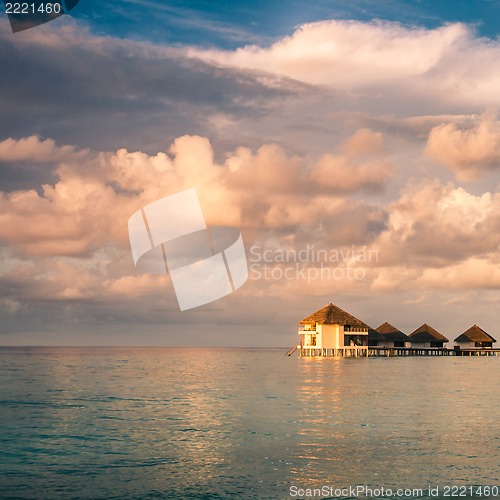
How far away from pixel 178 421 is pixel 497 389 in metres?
34.0

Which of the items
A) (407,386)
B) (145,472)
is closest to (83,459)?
(145,472)

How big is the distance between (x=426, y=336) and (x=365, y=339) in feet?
88.3

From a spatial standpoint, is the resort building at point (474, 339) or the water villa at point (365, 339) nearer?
the water villa at point (365, 339)

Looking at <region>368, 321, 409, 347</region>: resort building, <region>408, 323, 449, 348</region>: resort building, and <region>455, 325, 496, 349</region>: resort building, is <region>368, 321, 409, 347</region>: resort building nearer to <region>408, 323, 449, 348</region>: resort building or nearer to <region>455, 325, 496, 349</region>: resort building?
<region>408, 323, 449, 348</region>: resort building

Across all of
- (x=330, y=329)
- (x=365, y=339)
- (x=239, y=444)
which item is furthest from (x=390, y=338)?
(x=239, y=444)

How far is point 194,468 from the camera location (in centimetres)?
2295

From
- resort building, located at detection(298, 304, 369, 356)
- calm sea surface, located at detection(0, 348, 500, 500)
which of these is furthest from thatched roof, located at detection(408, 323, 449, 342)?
calm sea surface, located at detection(0, 348, 500, 500)

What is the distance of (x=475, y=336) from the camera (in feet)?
467

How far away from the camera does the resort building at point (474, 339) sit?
462 feet

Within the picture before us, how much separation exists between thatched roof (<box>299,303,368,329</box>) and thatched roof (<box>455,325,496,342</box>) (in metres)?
42.1

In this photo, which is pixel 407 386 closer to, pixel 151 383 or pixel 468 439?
pixel 151 383

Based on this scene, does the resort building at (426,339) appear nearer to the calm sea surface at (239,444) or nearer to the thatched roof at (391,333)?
the thatched roof at (391,333)

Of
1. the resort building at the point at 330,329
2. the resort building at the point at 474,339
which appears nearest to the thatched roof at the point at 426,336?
the resort building at the point at 474,339

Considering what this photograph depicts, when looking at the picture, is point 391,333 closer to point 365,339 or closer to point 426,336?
point 426,336
